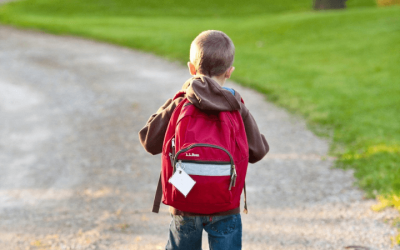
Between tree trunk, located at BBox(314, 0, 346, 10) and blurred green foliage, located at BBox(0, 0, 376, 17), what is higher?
tree trunk, located at BBox(314, 0, 346, 10)

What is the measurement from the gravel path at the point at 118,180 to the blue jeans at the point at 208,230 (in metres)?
1.16

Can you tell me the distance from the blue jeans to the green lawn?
2470 millimetres

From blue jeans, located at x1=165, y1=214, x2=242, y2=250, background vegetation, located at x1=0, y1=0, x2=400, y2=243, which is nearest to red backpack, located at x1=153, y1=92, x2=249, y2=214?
blue jeans, located at x1=165, y1=214, x2=242, y2=250

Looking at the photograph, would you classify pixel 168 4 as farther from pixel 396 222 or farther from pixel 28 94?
pixel 396 222

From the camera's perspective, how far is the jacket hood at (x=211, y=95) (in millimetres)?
2047

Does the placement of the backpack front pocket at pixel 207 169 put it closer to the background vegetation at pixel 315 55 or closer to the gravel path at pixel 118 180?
the gravel path at pixel 118 180

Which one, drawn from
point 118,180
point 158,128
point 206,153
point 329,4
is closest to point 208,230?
point 206,153

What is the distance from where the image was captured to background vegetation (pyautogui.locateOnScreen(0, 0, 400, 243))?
18.5 feet

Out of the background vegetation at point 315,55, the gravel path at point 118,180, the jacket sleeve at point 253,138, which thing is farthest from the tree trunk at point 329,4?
the jacket sleeve at point 253,138

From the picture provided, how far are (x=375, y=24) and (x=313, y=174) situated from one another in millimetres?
11572

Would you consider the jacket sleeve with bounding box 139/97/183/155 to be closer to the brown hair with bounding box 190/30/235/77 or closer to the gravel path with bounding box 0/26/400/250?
the brown hair with bounding box 190/30/235/77

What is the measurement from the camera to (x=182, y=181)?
2031 millimetres

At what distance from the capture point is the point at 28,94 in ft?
26.5

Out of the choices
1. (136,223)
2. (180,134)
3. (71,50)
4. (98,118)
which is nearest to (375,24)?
(71,50)
